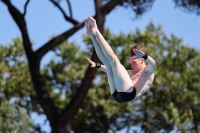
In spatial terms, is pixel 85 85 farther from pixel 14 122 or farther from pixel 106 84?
pixel 106 84

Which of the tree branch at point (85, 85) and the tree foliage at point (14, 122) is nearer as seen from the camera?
the tree branch at point (85, 85)

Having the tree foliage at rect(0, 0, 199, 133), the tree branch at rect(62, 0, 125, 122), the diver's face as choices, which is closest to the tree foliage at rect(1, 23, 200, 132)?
the tree foliage at rect(0, 0, 199, 133)

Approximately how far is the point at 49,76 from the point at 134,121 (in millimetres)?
3497

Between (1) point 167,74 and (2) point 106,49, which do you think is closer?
(2) point 106,49

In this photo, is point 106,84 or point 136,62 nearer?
point 136,62

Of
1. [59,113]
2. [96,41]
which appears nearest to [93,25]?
[96,41]

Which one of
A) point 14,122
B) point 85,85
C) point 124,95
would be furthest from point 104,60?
point 14,122

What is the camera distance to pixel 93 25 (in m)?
3.55

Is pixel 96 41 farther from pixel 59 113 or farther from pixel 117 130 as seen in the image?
pixel 117 130

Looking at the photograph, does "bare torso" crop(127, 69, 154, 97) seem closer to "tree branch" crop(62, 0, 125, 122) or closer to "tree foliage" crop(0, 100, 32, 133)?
"tree branch" crop(62, 0, 125, 122)

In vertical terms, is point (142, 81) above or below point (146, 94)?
Result: above

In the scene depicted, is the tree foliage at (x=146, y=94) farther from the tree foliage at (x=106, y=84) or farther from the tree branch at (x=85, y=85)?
the tree branch at (x=85, y=85)

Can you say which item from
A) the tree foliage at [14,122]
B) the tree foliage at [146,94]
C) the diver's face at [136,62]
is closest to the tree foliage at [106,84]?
the tree foliage at [146,94]

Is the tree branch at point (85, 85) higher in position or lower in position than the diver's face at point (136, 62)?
lower
